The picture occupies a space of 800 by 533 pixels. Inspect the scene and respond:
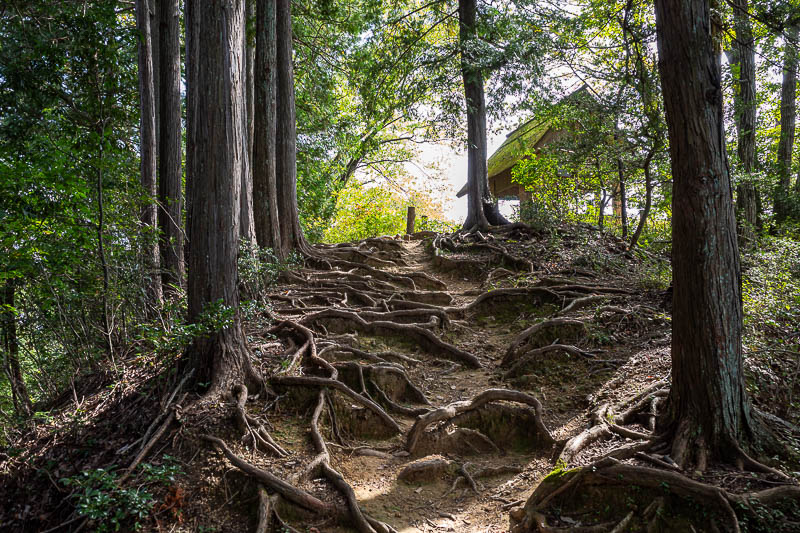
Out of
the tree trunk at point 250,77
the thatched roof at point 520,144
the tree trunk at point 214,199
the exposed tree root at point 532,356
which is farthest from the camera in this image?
the thatched roof at point 520,144

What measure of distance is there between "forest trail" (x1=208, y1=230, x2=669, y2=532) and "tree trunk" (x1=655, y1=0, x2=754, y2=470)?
862 mm

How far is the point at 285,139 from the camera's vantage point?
10398mm

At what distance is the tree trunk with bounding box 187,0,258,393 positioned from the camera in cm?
493

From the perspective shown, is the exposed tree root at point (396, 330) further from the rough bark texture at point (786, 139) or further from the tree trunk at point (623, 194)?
the rough bark texture at point (786, 139)

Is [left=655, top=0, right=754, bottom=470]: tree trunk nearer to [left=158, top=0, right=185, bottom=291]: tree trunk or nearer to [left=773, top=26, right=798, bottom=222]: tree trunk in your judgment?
[left=158, top=0, right=185, bottom=291]: tree trunk

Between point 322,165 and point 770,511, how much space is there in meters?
15.6

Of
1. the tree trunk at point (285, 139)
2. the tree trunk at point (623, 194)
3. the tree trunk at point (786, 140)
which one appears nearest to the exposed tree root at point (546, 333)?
the tree trunk at point (623, 194)

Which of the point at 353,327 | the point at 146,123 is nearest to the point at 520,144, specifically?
the point at 353,327

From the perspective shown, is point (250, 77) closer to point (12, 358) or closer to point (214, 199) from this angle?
point (214, 199)

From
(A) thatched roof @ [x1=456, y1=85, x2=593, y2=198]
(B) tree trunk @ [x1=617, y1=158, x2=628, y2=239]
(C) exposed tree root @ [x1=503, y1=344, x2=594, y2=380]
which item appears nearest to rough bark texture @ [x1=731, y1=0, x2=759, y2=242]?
(B) tree trunk @ [x1=617, y1=158, x2=628, y2=239]

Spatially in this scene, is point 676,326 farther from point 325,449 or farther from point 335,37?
point 335,37

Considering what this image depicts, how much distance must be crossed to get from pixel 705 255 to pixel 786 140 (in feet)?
34.4

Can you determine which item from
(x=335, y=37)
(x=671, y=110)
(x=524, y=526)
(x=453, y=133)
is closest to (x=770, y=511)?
(x=524, y=526)

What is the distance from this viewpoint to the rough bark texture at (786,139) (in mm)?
10124
